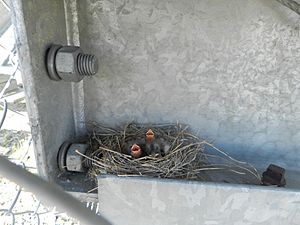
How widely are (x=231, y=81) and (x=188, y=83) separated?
12 centimetres

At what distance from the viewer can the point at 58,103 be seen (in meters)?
1.05

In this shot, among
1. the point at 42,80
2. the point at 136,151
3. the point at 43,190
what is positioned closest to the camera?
the point at 43,190

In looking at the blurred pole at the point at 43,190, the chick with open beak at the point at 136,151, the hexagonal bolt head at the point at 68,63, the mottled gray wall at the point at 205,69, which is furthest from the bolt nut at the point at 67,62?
the blurred pole at the point at 43,190

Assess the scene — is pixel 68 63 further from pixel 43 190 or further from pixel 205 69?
pixel 43 190

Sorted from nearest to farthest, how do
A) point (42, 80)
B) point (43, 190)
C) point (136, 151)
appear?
point (43, 190) < point (42, 80) < point (136, 151)

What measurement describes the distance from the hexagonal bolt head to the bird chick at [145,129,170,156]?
0.25m

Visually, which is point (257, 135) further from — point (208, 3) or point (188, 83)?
point (208, 3)

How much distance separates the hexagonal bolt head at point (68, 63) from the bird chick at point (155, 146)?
0.25 metres

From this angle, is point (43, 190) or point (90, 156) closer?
point (43, 190)

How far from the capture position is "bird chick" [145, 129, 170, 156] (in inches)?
42.2

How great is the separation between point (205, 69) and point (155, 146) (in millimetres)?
256

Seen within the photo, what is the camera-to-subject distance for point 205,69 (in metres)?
1.09

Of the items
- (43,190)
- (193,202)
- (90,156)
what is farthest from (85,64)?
(43,190)

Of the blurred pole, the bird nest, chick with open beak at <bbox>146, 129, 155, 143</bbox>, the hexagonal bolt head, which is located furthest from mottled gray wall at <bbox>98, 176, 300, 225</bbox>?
the blurred pole
